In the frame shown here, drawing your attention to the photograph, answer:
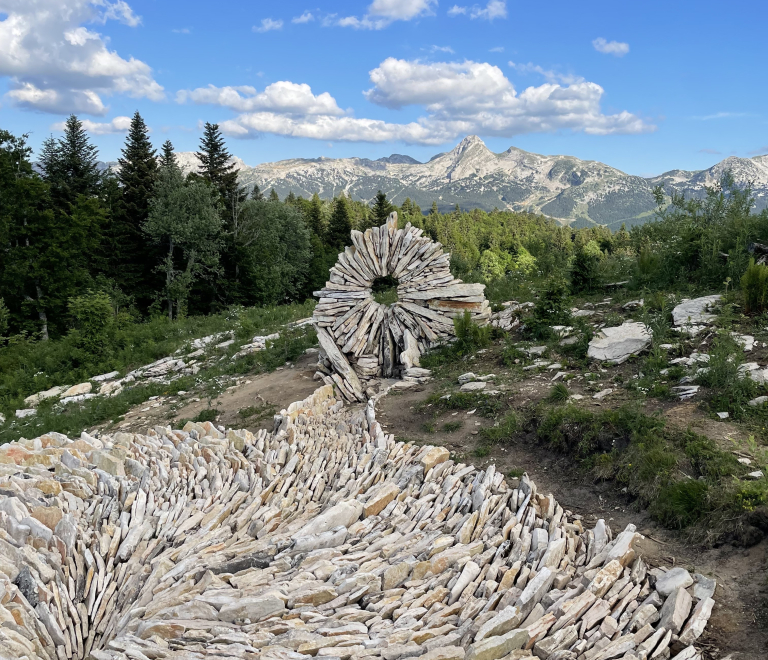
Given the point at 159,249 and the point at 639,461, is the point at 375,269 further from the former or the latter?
the point at 159,249

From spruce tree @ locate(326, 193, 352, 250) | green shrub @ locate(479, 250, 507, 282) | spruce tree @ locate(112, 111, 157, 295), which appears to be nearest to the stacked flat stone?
spruce tree @ locate(112, 111, 157, 295)

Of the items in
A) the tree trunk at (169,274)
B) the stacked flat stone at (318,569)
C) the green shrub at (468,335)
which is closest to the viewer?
the stacked flat stone at (318,569)

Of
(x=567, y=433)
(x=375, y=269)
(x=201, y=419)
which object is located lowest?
(x=201, y=419)

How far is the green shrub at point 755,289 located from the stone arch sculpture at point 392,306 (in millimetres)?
5021

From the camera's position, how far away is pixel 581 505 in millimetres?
6328

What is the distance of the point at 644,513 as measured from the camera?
19.3 feet

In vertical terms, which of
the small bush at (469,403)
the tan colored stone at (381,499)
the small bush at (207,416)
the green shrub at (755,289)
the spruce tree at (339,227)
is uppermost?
the spruce tree at (339,227)

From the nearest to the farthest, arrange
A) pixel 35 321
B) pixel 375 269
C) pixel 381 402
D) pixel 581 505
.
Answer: pixel 581 505 < pixel 381 402 < pixel 375 269 < pixel 35 321

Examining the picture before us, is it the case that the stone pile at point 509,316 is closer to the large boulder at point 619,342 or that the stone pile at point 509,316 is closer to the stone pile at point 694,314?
the large boulder at point 619,342

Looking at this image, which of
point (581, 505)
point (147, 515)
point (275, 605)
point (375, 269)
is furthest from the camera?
point (375, 269)

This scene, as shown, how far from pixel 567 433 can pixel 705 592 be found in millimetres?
3141

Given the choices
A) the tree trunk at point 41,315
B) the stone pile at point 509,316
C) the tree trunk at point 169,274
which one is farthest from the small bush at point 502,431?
the tree trunk at point 169,274

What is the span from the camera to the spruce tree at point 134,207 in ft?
101

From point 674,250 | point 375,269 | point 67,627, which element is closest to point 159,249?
point 375,269
